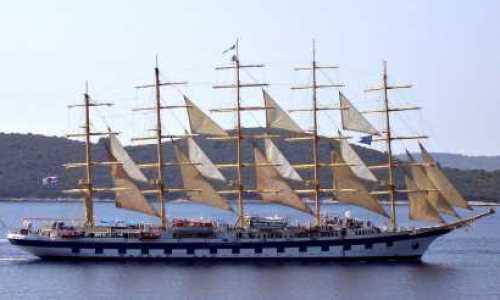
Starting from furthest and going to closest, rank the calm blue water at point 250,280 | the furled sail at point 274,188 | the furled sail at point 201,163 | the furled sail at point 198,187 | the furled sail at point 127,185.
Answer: the furled sail at point 127,185, the furled sail at point 274,188, the furled sail at point 198,187, the furled sail at point 201,163, the calm blue water at point 250,280

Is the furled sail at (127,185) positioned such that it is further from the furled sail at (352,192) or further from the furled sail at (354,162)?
the furled sail at (354,162)

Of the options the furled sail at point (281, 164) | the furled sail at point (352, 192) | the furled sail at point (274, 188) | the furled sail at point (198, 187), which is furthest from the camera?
the furled sail at point (281, 164)

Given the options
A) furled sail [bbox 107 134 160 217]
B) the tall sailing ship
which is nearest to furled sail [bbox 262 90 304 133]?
the tall sailing ship

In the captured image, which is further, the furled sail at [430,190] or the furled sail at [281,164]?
the furled sail at [281,164]

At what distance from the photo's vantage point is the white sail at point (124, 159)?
94.9 meters

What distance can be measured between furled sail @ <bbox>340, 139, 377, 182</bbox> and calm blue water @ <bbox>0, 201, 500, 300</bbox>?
6141 mm

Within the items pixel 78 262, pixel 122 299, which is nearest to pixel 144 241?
pixel 78 262

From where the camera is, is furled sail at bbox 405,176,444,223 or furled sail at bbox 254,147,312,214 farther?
furled sail at bbox 254,147,312,214

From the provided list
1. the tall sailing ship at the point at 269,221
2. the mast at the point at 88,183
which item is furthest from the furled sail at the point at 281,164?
the mast at the point at 88,183

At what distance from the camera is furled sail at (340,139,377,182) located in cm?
9344

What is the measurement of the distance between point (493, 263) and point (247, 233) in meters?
17.8

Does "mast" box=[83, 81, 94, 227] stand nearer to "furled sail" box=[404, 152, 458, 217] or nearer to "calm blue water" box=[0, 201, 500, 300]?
"calm blue water" box=[0, 201, 500, 300]

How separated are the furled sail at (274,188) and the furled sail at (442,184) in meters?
8.50

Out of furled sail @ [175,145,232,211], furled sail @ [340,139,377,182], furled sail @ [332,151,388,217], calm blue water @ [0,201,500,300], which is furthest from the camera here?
furled sail @ [175,145,232,211]
